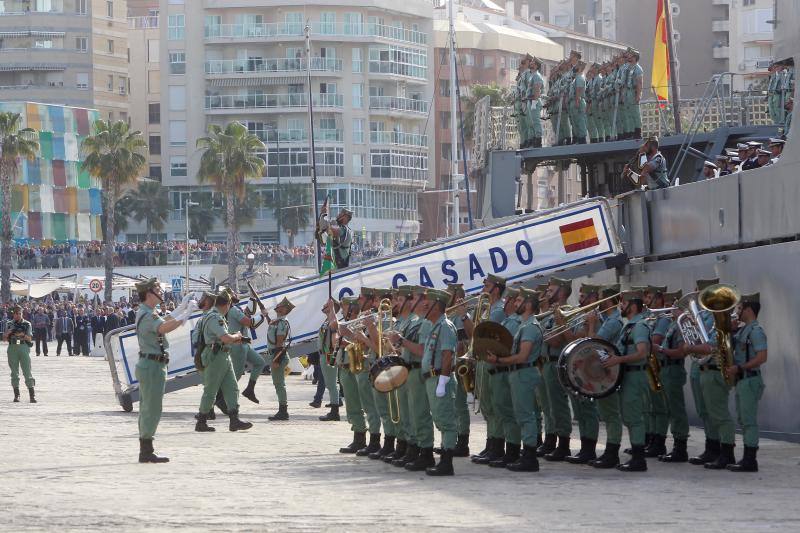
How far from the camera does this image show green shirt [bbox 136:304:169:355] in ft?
55.7

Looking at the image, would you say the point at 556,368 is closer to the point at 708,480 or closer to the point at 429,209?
the point at 708,480

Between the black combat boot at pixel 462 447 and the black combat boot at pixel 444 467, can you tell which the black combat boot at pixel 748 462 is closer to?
the black combat boot at pixel 444 467

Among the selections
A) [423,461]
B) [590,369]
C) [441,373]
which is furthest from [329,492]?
[590,369]

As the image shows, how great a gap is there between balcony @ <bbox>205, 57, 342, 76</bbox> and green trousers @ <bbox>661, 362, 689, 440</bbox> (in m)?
95.3

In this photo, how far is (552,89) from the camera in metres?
32.7

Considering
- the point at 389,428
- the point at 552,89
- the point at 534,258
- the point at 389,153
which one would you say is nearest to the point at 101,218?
the point at 389,153

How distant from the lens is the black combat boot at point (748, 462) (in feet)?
50.3

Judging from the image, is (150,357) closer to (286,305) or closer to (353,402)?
(353,402)

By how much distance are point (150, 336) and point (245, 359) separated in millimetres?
8063

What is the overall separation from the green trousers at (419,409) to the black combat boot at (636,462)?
1.86 meters

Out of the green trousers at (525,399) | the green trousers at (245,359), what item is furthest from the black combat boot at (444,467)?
the green trousers at (245,359)

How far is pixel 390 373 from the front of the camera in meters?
16.0

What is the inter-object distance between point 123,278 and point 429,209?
35.2 m

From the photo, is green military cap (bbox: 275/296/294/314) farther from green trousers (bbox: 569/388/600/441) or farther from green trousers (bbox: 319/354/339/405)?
green trousers (bbox: 569/388/600/441)
